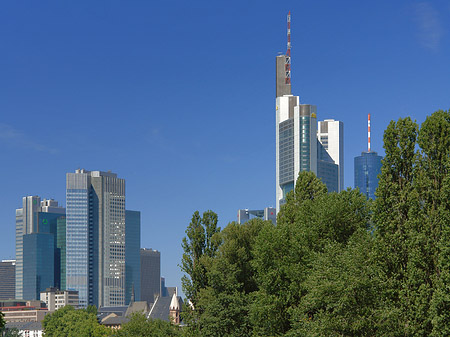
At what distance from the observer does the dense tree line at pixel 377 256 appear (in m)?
51.8

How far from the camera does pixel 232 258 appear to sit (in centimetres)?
9100

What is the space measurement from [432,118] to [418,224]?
791 centimetres

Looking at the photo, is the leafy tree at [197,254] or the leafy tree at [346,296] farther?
the leafy tree at [197,254]

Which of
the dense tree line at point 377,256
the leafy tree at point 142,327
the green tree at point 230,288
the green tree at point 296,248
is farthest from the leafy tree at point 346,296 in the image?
the leafy tree at point 142,327

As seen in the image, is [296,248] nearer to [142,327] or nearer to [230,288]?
[230,288]

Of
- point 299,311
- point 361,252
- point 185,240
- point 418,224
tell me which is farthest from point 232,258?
point 418,224

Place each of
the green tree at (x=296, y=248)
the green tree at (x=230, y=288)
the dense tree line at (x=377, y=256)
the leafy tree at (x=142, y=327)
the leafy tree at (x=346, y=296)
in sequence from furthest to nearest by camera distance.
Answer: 1. the leafy tree at (x=142, y=327)
2. the green tree at (x=230, y=288)
3. the green tree at (x=296, y=248)
4. the leafy tree at (x=346, y=296)
5. the dense tree line at (x=377, y=256)

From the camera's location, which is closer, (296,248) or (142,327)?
(296,248)

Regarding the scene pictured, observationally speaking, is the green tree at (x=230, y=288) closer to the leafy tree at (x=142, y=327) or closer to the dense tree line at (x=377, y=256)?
the dense tree line at (x=377, y=256)

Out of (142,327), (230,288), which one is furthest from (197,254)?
(142,327)

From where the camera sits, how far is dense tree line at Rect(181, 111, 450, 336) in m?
51.8

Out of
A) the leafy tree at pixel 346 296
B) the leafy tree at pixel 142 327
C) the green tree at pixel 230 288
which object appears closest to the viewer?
the leafy tree at pixel 346 296

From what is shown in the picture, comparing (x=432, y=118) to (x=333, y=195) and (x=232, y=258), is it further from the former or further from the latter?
(x=232, y=258)

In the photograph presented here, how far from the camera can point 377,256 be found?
54.7m
